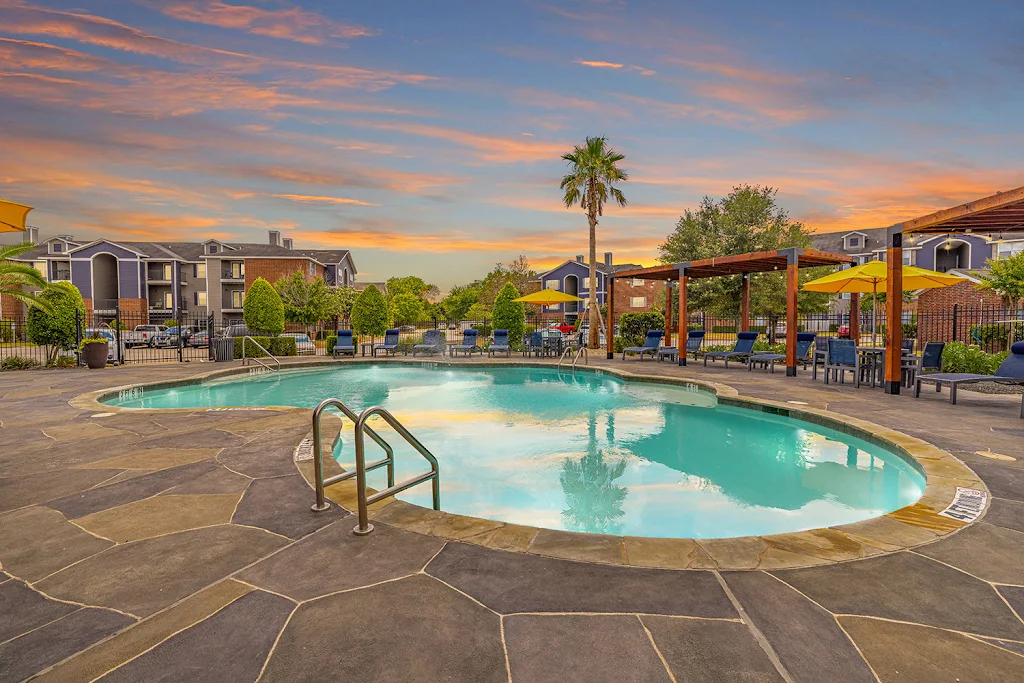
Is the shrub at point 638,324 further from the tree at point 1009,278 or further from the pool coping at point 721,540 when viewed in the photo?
the pool coping at point 721,540

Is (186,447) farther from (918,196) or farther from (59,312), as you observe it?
(918,196)

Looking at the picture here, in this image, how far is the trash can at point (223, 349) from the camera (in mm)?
16234

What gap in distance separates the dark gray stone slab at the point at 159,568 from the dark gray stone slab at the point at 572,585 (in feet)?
4.07

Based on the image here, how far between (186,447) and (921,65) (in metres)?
19.1

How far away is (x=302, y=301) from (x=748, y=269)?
96.7 feet

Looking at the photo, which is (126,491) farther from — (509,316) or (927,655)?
(509,316)

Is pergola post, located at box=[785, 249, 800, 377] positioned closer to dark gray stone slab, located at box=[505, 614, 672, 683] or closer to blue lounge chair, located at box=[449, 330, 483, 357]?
blue lounge chair, located at box=[449, 330, 483, 357]

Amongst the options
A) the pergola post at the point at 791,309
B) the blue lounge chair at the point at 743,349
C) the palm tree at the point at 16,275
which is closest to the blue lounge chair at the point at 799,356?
the blue lounge chair at the point at 743,349

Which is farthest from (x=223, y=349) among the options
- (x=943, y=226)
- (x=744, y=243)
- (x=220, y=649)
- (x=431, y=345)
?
(x=744, y=243)

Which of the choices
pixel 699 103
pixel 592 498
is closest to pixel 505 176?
pixel 699 103

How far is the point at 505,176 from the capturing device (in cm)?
2128

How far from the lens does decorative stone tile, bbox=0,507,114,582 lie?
275cm

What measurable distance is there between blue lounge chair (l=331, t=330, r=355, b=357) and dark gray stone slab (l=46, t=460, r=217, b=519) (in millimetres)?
14430

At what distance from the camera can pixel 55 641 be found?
2.09 meters
